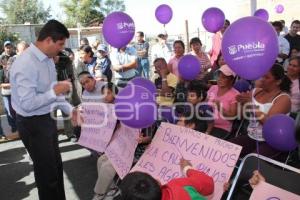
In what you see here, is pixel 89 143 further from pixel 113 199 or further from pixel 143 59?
pixel 143 59

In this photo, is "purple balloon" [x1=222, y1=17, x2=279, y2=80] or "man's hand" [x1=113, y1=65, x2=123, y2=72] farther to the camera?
"man's hand" [x1=113, y1=65, x2=123, y2=72]

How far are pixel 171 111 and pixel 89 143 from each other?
1206 mm

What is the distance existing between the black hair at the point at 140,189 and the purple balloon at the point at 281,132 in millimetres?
1643

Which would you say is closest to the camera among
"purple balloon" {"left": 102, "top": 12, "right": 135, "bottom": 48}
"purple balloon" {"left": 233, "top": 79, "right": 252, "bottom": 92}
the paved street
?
the paved street

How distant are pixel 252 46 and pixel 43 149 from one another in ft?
6.77

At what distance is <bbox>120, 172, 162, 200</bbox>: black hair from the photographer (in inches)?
72.5

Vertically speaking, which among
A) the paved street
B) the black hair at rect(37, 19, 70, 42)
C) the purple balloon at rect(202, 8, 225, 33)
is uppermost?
the purple balloon at rect(202, 8, 225, 33)

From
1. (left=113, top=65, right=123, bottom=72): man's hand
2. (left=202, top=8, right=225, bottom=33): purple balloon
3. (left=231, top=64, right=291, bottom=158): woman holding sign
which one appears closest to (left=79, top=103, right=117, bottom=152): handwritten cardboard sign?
(left=231, top=64, right=291, bottom=158): woman holding sign

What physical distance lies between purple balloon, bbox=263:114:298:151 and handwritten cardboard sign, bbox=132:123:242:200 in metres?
0.42

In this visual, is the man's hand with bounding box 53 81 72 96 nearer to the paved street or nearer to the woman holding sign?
the paved street

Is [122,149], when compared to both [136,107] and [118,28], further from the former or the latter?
[118,28]

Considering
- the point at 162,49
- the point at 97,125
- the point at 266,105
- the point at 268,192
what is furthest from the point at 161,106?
the point at 162,49

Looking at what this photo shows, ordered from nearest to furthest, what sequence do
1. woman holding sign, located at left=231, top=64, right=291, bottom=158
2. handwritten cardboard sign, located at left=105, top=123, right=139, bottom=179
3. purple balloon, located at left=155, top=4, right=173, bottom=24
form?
woman holding sign, located at left=231, top=64, right=291, bottom=158
handwritten cardboard sign, located at left=105, top=123, right=139, bottom=179
purple balloon, located at left=155, top=4, right=173, bottom=24

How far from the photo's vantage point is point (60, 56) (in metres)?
6.38
